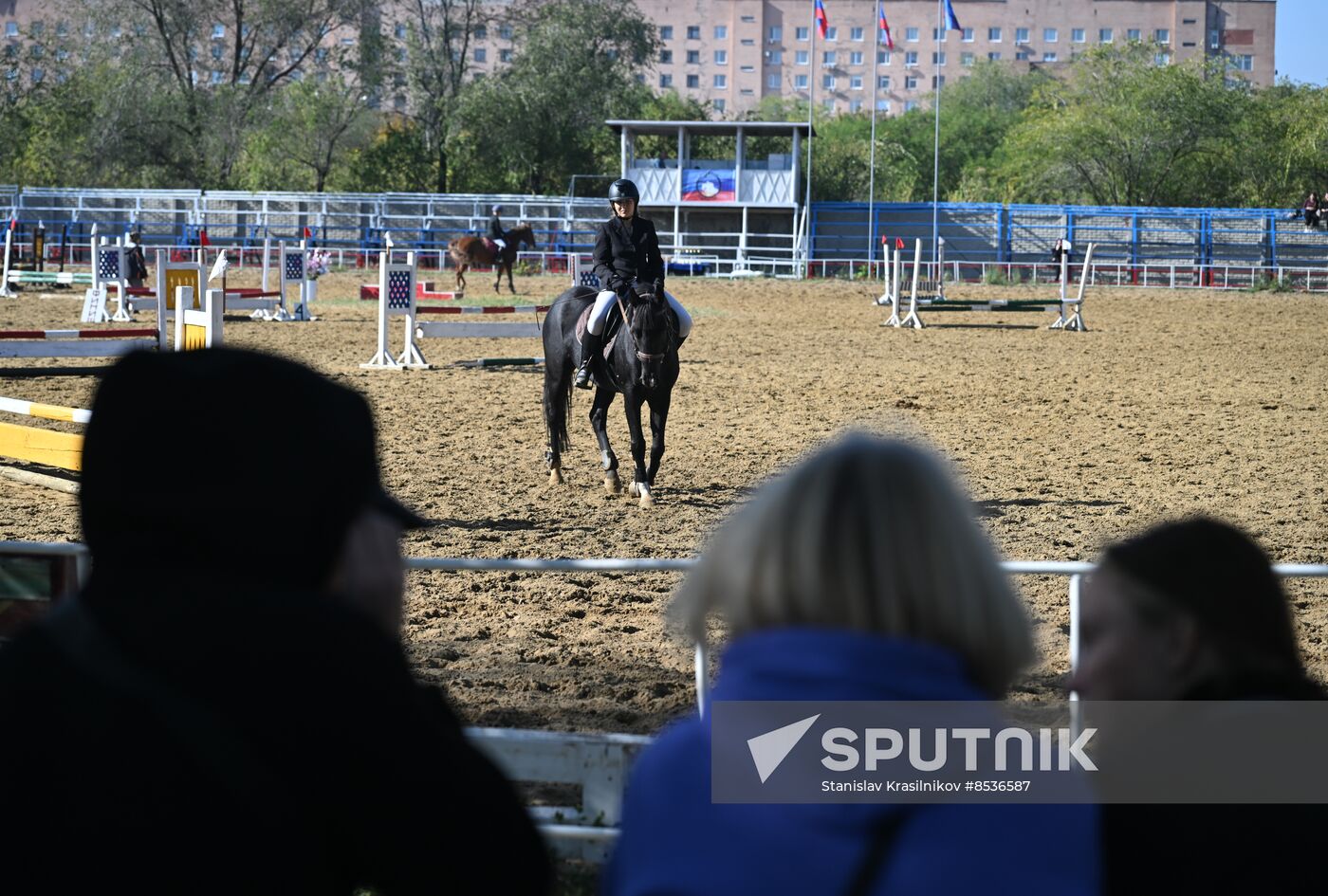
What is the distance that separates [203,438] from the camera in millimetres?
1556

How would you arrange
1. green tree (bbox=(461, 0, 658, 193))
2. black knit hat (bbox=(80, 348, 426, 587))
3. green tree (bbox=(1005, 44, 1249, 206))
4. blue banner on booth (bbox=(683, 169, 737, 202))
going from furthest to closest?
green tree (bbox=(461, 0, 658, 193)) → green tree (bbox=(1005, 44, 1249, 206)) → blue banner on booth (bbox=(683, 169, 737, 202)) → black knit hat (bbox=(80, 348, 426, 587))

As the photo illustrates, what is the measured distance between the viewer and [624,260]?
9.99 m

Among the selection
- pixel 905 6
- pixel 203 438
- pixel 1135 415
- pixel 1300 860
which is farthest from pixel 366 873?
pixel 905 6

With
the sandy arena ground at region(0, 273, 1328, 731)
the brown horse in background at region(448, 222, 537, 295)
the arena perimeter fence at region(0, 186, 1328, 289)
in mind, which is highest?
the arena perimeter fence at region(0, 186, 1328, 289)

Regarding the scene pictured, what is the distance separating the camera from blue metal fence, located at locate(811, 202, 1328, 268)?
155ft

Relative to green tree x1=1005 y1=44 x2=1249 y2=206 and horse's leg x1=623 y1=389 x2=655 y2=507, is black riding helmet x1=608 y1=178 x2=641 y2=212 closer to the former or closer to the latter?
horse's leg x1=623 y1=389 x2=655 y2=507

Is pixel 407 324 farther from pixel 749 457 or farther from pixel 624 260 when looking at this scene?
pixel 624 260

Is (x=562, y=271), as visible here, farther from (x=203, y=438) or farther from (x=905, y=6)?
(x=905, y=6)

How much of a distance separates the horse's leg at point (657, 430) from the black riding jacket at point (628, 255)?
0.93 metres

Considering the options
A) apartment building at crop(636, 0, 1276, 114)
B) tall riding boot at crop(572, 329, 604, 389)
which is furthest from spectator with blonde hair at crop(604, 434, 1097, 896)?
apartment building at crop(636, 0, 1276, 114)

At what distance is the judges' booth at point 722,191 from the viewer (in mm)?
47406

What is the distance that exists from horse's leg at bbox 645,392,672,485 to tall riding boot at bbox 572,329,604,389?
2.07 feet

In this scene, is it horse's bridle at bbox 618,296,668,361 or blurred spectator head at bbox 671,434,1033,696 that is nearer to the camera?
blurred spectator head at bbox 671,434,1033,696

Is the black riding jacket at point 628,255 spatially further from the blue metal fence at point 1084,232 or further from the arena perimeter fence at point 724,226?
the blue metal fence at point 1084,232
